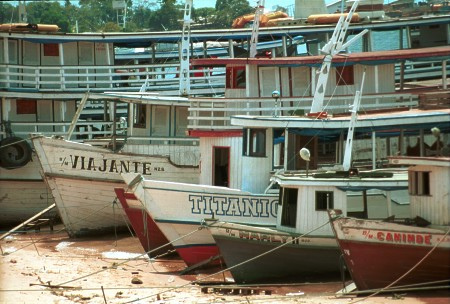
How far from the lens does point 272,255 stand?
25016mm

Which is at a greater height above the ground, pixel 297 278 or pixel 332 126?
pixel 332 126

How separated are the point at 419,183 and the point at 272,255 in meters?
3.73

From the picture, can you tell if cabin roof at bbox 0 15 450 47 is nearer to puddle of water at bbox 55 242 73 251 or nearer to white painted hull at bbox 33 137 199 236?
white painted hull at bbox 33 137 199 236

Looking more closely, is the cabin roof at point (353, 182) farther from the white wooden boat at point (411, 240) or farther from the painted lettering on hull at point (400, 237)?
the painted lettering on hull at point (400, 237)

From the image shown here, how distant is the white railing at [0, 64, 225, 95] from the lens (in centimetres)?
3616

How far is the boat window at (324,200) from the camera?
80.5ft

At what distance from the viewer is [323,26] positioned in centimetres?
3738

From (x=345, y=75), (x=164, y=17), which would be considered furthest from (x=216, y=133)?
(x=164, y=17)

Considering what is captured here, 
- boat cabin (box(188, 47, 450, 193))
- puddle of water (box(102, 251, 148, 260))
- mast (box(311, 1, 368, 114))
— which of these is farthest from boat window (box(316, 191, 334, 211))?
puddle of water (box(102, 251, 148, 260))

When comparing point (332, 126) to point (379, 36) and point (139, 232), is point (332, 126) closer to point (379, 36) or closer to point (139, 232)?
point (139, 232)

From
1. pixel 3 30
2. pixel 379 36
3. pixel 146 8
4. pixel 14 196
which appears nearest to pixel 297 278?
pixel 14 196

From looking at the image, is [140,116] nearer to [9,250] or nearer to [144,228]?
[144,228]

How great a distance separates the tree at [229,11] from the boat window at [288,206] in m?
27.3

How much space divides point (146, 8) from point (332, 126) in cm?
3777
